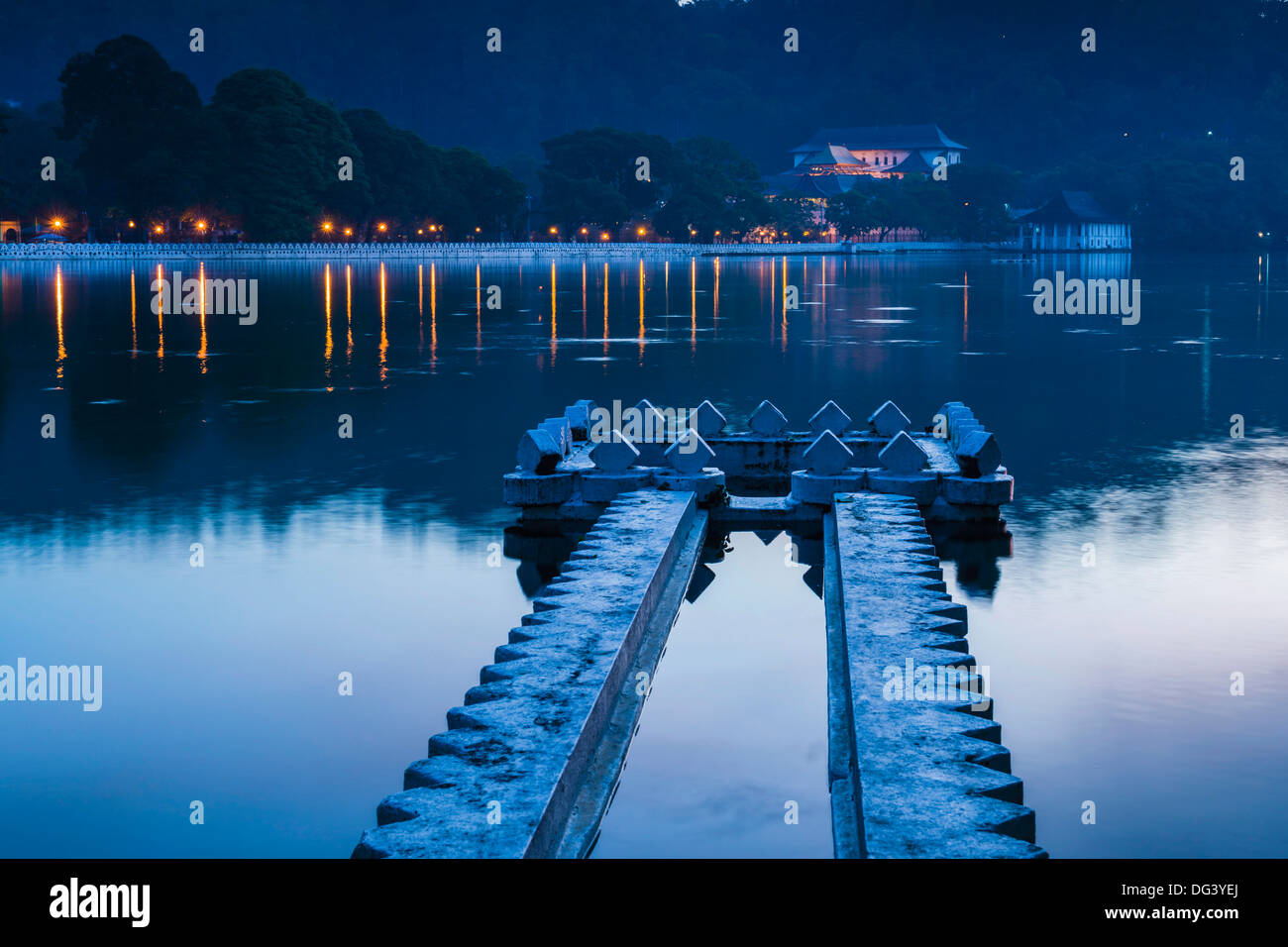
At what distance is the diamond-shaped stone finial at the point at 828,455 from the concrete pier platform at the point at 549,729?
3.47m

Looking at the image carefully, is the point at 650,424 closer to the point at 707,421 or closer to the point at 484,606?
the point at 707,421

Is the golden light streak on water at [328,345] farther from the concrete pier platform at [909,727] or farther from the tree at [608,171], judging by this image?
the tree at [608,171]

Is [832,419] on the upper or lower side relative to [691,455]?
upper

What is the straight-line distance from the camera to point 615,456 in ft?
48.6

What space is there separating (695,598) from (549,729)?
4454 mm


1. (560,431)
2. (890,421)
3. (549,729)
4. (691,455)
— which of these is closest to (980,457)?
(691,455)

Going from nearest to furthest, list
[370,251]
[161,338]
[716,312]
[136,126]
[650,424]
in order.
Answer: [650,424]
[161,338]
[716,312]
[136,126]
[370,251]

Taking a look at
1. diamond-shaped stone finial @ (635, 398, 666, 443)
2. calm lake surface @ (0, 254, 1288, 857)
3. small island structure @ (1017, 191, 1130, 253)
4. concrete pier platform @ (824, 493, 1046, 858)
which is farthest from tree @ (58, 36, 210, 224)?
concrete pier platform @ (824, 493, 1046, 858)

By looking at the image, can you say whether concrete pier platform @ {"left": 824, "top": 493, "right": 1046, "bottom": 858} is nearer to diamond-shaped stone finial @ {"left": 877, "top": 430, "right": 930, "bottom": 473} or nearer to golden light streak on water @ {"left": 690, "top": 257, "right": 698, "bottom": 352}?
diamond-shaped stone finial @ {"left": 877, "top": 430, "right": 930, "bottom": 473}

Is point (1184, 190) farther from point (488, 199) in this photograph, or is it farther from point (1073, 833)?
point (1073, 833)

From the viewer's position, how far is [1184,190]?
18000 centimetres

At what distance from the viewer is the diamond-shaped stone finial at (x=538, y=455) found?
1469 centimetres

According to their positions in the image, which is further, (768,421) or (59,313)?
(59,313)

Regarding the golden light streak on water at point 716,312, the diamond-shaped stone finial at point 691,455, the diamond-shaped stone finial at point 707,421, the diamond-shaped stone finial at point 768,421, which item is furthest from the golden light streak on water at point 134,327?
the diamond-shaped stone finial at point 691,455
